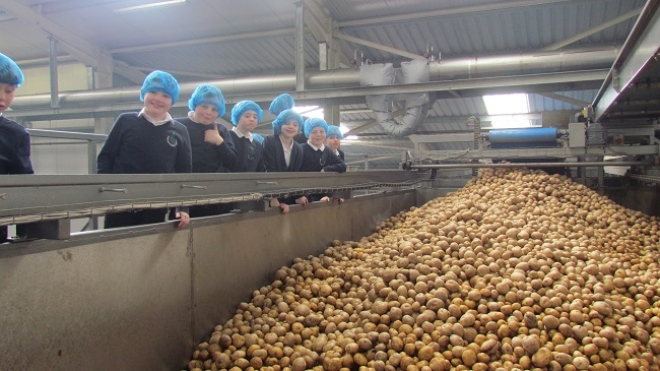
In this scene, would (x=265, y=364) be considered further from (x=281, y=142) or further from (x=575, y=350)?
(x=281, y=142)

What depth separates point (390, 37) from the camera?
762 centimetres

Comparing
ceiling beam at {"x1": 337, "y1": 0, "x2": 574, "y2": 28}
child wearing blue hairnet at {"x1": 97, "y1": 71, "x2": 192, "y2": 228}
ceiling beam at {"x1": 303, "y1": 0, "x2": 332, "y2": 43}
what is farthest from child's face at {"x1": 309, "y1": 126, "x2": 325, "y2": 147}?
ceiling beam at {"x1": 337, "y1": 0, "x2": 574, "y2": 28}

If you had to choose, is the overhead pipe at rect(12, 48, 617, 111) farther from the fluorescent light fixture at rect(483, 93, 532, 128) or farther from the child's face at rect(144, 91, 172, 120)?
the child's face at rect(144, 91, 172, 120)

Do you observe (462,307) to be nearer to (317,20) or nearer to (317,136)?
(317,136)

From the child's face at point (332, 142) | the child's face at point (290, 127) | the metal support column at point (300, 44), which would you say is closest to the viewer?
the child's face at point (290, 127)

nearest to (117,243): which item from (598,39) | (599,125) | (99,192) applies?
(99,192)

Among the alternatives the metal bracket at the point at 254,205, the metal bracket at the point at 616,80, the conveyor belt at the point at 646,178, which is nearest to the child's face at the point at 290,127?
the metal bracket at the point at 254,205

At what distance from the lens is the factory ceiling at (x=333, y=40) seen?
6164 mm

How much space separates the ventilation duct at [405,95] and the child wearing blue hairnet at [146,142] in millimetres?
4727

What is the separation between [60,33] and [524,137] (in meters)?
7.84

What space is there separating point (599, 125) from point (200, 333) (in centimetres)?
451

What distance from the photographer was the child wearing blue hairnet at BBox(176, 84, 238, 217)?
264cm

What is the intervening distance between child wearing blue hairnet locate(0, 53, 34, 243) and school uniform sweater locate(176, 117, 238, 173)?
102 centimetres

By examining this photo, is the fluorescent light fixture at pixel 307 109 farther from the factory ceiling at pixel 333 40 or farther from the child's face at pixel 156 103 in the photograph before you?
the child's face at pixel 156 103
